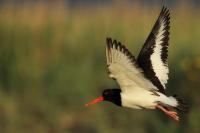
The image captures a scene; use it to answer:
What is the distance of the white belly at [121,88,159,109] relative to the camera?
11156 millimetres

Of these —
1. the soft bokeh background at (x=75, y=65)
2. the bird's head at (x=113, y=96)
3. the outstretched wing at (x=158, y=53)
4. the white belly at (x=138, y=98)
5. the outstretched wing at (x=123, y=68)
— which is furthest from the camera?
the soft bokeh background at (x=75, y=65)

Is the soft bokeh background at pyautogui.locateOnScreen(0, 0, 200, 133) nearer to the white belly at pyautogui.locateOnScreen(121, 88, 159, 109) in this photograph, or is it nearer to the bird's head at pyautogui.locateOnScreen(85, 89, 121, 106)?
the bird's head at pyautogui.locateOnScreen(85, 89, 121, 106)

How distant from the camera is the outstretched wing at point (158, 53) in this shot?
38.3 feet

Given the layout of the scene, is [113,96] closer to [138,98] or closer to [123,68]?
[138,98]

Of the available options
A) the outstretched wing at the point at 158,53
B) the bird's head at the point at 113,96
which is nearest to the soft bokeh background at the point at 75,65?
the outstretched wing at the point at 158,53

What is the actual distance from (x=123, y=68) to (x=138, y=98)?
25.0 inches

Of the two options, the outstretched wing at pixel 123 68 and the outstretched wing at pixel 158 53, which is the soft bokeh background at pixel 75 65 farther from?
the outstretched wing at pixel 123 68

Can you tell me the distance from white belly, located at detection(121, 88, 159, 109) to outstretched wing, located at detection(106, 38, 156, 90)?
76mm

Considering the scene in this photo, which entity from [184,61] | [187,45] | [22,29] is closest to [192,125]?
[184,61]

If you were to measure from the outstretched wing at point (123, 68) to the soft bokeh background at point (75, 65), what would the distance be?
242 centimetres

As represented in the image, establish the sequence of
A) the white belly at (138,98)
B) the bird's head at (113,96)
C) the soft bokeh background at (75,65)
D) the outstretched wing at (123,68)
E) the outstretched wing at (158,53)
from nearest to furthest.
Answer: the outstretched wing at (123,68) → the white belly at (138,98) → the bird's head at (113,96) → the outstretched wing at (158,53) → the soft bokeh background at (75,65)

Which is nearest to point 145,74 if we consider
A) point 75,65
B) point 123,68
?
point 123,68

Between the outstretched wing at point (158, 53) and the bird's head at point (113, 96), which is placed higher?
the outstretched wing at point (158, 53)

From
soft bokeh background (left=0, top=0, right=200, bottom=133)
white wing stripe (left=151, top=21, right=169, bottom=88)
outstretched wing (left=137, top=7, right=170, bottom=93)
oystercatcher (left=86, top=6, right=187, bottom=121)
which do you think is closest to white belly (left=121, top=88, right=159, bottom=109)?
oystercatcher (left=86, top=6, right=187, bottom=121)
